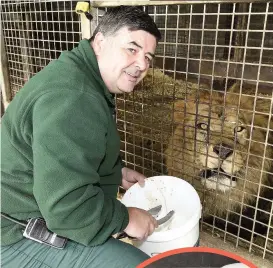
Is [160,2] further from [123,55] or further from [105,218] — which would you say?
[105,218]

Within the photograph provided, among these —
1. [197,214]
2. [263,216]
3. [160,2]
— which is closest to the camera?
[197,214]

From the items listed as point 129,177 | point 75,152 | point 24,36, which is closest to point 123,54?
point 75,152

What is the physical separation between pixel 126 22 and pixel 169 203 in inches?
47.8

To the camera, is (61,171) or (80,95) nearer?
(61,171)

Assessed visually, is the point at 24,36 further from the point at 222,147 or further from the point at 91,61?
the point at 222,147

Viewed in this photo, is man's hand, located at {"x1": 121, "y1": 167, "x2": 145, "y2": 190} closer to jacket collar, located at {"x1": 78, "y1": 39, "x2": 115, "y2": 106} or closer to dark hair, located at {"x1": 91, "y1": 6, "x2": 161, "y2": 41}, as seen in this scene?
jacket collar, located at {"x1": 78, "y1": 39, "x2": 115, "y2": 106}

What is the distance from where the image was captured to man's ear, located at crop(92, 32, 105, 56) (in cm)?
170

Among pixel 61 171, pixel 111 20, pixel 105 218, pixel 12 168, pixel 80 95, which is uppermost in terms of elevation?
pixel 111 20

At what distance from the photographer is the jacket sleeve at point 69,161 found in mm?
1300

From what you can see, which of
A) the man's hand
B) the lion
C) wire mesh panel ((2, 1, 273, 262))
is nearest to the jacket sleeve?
the man's hand

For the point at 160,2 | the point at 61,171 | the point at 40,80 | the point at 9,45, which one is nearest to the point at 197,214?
the point at 61,171

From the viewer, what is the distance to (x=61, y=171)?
1291 mm

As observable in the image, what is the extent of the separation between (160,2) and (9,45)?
10.2ft

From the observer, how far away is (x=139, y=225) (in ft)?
5.26
